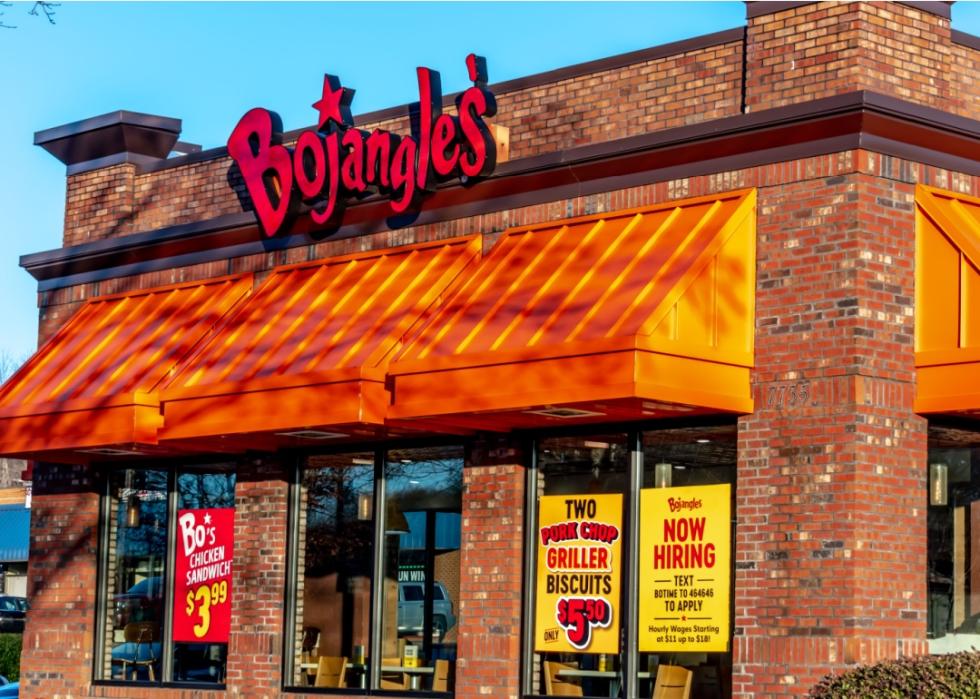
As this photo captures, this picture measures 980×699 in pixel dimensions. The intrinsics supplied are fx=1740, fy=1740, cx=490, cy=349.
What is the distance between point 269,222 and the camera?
816 inches

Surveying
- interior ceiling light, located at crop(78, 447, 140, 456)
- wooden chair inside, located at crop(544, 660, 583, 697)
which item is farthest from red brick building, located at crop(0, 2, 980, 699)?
interior ceiling light, located at crop(78, 447, 140, 456)

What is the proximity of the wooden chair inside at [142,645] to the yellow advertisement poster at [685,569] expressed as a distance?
7825 mm

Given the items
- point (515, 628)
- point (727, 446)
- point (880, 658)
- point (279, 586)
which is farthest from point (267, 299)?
point (880, 658)

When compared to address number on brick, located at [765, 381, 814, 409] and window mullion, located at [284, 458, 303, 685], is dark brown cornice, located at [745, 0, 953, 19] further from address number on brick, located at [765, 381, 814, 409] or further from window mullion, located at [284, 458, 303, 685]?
window mullion, located at [284, 458, 303, 685]

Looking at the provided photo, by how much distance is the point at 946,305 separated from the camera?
50.3 feet

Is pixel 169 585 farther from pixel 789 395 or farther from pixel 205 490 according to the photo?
pixel 789 395

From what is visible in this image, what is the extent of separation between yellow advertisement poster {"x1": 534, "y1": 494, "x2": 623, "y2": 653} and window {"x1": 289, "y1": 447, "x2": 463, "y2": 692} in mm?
1308

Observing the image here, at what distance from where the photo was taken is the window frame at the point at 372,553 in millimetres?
18844

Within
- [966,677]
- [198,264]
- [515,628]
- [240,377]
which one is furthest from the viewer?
[198,264]

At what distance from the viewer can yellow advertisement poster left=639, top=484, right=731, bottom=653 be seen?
625 inches

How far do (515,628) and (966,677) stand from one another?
5391 mm

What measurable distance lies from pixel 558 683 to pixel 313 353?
428 cm

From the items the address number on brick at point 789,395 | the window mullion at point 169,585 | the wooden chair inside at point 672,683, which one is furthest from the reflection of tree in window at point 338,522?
the address number on brick at point 789,395

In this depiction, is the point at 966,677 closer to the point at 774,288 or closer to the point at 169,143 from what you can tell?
the point at 774,288
